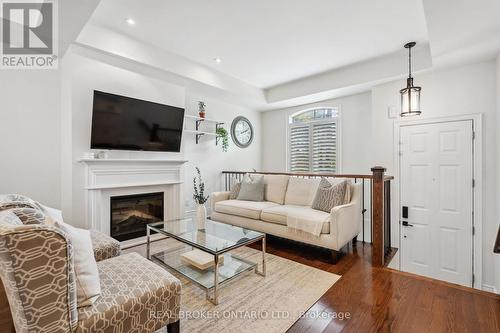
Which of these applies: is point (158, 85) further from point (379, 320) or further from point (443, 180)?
point (443, 180)

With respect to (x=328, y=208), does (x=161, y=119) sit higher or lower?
higher

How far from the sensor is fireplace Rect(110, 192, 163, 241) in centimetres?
334

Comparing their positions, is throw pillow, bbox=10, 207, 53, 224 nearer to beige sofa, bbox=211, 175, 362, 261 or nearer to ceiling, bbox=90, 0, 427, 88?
ceiling, bbox=90, 0, 427, 88

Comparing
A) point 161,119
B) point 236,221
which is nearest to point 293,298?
point 236,221

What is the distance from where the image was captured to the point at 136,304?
1296mm

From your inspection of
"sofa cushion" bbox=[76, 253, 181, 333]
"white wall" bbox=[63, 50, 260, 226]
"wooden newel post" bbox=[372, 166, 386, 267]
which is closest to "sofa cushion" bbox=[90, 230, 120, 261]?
"sofa cushion" bbox=[76, 253, 181, 333]

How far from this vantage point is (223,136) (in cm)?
479

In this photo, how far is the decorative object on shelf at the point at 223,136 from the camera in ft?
15.5

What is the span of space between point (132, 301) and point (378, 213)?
2523 mm

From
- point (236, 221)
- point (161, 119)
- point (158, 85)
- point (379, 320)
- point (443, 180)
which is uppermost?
point (158, 85)

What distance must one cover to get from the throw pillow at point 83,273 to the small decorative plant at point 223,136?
357cm

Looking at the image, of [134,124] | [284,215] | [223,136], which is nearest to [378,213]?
[284,215]

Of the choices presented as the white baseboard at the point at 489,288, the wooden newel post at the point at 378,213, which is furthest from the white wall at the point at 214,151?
the white baseboard at the point at 489,288

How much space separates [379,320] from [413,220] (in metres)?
2.18
